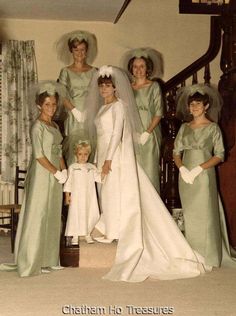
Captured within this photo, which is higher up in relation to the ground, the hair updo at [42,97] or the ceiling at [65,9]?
the ceiling at [65,9]

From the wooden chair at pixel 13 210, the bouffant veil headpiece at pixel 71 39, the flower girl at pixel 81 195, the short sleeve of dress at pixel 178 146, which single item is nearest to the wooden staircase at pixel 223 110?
the short sleeve of dress at pixel 178 146

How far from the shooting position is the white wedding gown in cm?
472

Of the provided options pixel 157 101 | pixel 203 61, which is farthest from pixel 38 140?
pixel 203 61

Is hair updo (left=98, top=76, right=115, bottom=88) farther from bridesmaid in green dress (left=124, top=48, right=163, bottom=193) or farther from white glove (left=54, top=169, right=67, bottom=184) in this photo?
white glove (left=54, top=169, right=67, bottom=184)

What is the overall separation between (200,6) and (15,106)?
2934 millimetres

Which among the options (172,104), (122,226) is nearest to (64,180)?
(122,226)

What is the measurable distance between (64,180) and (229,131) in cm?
208

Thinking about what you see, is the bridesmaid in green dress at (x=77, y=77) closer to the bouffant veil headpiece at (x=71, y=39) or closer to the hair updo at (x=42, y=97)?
the bouffant veil headpiece at (x=71, y=39)

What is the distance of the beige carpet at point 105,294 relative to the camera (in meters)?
3.58

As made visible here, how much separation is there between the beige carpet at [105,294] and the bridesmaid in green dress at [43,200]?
0.15 m

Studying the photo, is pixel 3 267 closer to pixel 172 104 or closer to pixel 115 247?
pixel 115 247

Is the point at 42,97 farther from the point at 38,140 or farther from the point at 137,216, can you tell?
the point at 137,216

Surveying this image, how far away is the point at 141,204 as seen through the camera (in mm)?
4934

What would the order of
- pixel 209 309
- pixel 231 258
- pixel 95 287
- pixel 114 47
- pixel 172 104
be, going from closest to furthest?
pixel 209 309
pixel 95 287
pixel 231 258
pixel 172 104
pixel 114 47
